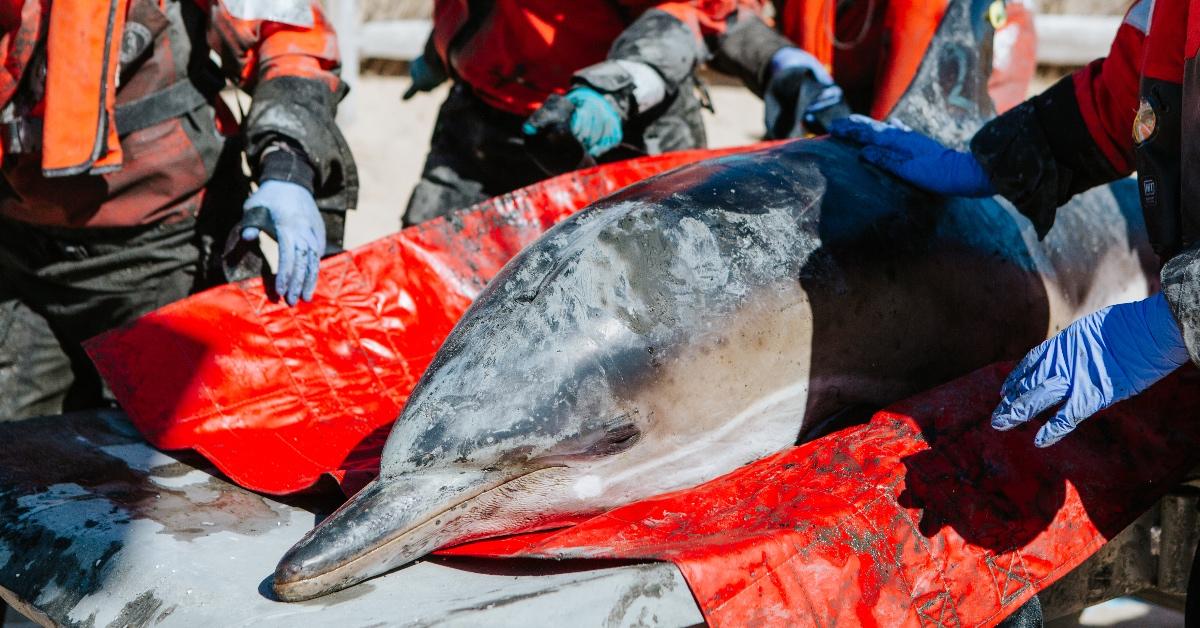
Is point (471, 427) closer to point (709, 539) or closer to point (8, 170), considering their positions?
point (709, 539)

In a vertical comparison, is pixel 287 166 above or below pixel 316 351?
above

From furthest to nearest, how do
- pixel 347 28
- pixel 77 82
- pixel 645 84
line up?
pixel 347 28 < pixel 645 84 < pixel 77 82

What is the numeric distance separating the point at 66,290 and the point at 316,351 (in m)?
0.83

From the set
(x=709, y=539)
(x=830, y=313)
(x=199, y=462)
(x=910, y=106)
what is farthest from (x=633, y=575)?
(x=910, y=106)

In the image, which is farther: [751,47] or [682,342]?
[751,47]

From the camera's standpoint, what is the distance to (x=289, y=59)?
301cm

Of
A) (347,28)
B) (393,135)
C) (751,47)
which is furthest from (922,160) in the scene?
(347,28)

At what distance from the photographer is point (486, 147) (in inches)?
155

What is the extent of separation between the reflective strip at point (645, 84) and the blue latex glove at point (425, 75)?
126cm

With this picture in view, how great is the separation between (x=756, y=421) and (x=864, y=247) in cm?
46

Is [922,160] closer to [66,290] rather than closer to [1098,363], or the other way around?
[1098,363]

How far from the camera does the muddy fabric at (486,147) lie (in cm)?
383

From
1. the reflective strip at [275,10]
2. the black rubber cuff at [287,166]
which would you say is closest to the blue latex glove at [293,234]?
the black rubber cuff at [287,166]

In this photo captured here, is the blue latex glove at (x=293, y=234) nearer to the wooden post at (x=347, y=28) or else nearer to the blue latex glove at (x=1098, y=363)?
the blue latex glove at (x=1098, y=363)
